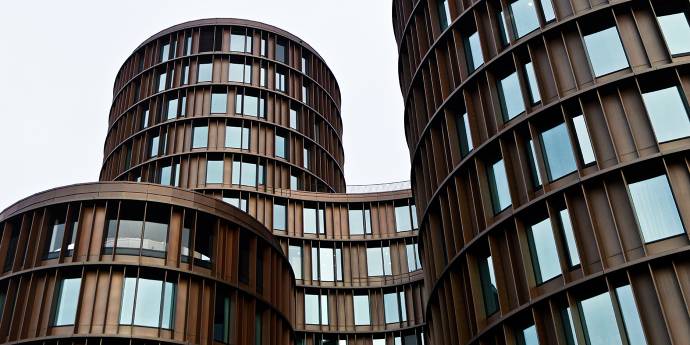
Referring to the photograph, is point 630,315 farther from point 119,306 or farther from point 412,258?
point 412,258

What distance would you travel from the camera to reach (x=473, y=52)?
34250 millimetres

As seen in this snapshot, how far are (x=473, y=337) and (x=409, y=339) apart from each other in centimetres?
2994

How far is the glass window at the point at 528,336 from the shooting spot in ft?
88.0

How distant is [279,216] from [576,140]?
3721cm

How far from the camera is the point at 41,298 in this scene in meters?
35.4

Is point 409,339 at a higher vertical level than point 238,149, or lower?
lower

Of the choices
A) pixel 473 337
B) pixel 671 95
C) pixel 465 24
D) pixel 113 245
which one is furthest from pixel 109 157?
pixel 671 95

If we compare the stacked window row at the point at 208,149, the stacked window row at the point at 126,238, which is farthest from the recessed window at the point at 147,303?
the stacked window row at the point at 208,149

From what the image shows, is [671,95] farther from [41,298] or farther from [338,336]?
[338,336]

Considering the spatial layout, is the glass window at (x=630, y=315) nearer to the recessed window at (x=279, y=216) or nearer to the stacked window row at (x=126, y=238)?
the stacked window row at (x=126, y=238)

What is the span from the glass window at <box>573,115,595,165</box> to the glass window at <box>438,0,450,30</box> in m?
10.0

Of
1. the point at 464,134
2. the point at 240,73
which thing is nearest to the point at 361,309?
the point at 240,73

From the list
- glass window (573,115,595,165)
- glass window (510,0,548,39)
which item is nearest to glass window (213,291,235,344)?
glass window (510,0,548,39)

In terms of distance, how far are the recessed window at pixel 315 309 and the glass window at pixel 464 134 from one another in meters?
29.1
